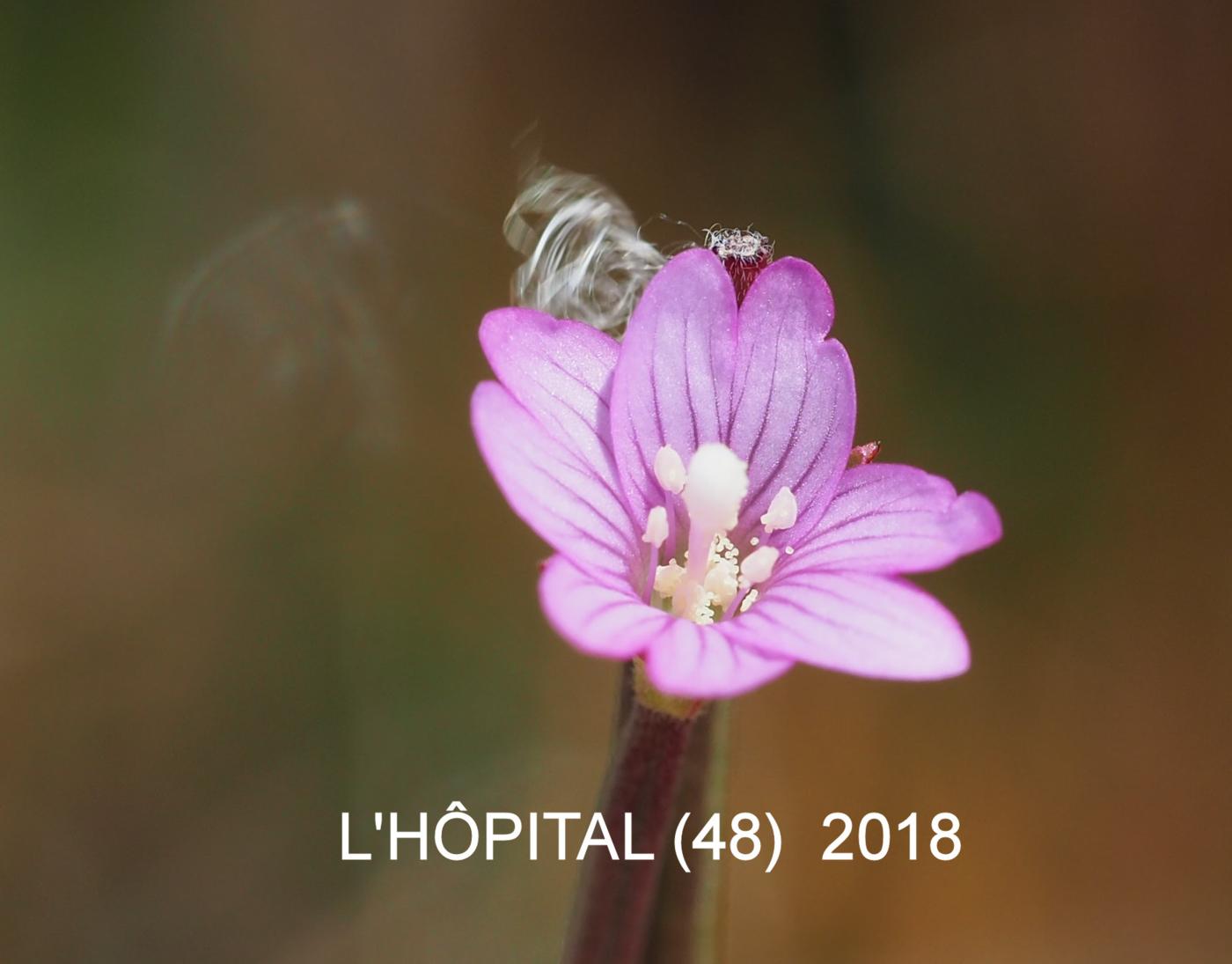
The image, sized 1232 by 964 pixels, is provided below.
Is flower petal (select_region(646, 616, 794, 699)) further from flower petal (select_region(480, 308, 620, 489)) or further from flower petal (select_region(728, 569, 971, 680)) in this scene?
flower petal (select_region(480, 308, 620, 489))

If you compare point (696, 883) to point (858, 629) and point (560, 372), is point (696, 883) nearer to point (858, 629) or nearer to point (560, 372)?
point (858, 629)

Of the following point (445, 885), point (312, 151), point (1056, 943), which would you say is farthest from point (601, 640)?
point (312, 151)

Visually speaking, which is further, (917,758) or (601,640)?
(917,758)

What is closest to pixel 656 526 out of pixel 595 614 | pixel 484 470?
pixel 595 614

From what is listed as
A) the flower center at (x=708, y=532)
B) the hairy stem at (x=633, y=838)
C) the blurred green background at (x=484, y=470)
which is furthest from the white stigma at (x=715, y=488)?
the blurred green background at (x=484, y=470)

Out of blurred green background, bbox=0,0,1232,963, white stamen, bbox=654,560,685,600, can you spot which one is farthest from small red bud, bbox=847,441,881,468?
blurred green background, bbox=0,0,1232,963

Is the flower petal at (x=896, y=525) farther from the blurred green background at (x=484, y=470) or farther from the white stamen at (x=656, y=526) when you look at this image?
the blurred green background at (x=484, y=470)

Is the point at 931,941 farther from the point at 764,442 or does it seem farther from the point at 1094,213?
the point at 1094,213
